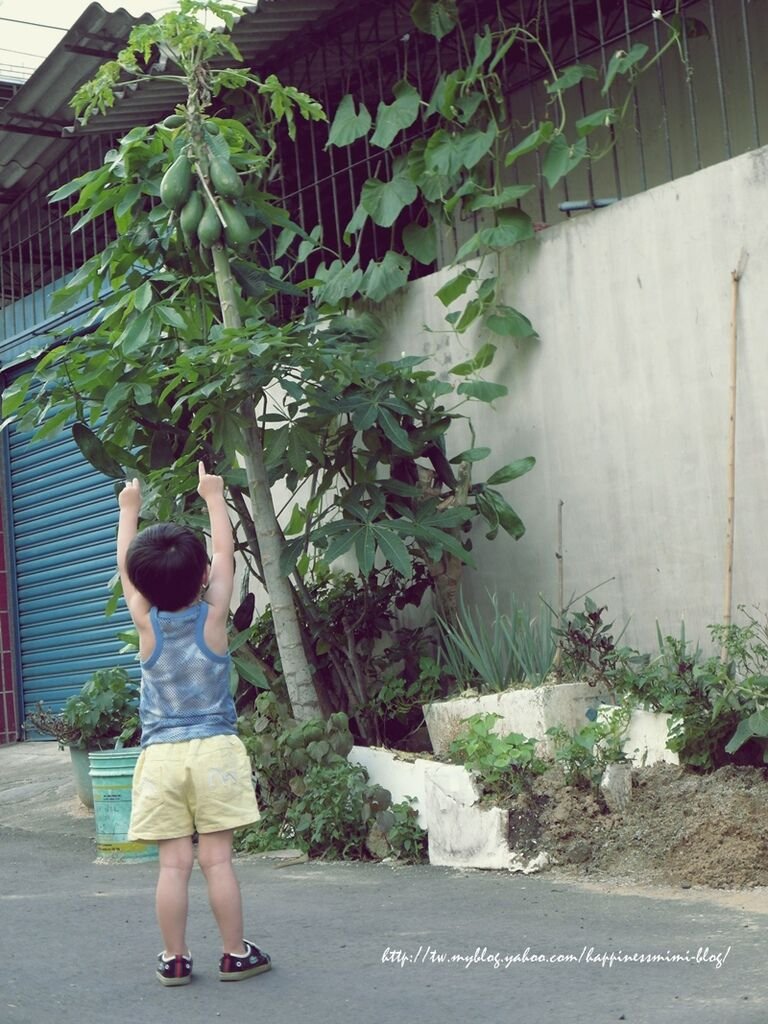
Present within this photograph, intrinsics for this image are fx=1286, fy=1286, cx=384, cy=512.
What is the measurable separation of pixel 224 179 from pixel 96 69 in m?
3.07

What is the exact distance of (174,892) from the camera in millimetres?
3590

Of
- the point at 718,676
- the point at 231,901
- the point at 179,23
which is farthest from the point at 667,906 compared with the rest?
the point at 179,23

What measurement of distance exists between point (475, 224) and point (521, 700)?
3034 millimetres

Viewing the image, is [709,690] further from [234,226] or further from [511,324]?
[234,226]

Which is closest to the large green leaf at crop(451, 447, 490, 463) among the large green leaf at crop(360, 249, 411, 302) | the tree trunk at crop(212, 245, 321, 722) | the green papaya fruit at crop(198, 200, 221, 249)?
the tree trunk at crop(212, 245, 321, 722)

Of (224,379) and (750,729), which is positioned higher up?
(224,379)

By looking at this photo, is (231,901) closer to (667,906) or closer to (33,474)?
(667,906)

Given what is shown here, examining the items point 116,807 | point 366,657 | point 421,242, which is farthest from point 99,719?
point 421,242

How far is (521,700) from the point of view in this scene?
5473 millimetres

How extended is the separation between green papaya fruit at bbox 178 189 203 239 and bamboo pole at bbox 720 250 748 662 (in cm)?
238

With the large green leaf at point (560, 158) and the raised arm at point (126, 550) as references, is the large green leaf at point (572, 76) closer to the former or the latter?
the large green leaf at point (560, 158)

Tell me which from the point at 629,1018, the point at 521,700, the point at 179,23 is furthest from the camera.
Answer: the point at 179,23

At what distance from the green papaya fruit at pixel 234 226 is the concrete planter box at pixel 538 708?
2294mm

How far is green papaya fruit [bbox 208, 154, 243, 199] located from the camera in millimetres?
5711
